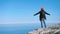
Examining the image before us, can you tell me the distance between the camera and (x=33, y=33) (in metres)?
24.9

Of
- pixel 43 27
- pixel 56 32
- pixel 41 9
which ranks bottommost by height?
pixel 56 32

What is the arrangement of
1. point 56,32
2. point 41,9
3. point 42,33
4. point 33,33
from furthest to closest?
1. point 41,9
2. point 33,33
3. point 42,33
4. point 56,32

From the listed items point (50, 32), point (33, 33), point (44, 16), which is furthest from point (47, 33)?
point (44, 16)

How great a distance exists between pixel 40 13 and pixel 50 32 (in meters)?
4.97

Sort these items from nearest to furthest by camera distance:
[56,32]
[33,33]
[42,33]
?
[56,32] → [42,33] → [33,33]

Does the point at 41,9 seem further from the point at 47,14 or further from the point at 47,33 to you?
the point at 47,33

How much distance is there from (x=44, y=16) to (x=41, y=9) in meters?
1.04

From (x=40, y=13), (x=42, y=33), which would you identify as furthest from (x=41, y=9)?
(x=42, y=33)

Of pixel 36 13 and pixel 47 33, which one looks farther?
pixel 36 13

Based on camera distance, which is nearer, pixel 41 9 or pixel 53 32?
pixel 53 32

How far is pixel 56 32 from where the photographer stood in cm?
2161

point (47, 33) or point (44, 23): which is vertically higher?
point (44, 23)

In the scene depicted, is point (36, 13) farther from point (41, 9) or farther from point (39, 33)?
point (39, 33)

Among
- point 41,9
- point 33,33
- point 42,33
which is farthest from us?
point 41,9
